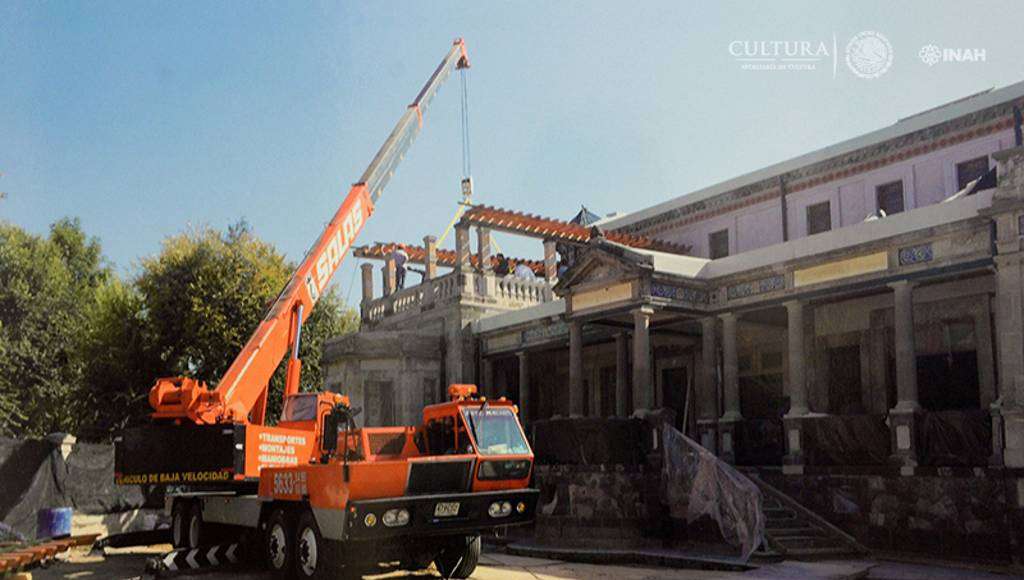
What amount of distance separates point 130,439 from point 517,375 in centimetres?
1716

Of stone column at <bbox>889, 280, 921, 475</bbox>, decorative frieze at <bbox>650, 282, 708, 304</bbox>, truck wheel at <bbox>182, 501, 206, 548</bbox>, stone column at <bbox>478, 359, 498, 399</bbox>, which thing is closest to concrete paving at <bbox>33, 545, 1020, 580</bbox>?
truck wheel at <bbox>182, 501, 206, 548</bbox>

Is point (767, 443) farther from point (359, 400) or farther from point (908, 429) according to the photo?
point (359, 400)

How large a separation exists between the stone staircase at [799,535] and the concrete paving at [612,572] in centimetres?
58

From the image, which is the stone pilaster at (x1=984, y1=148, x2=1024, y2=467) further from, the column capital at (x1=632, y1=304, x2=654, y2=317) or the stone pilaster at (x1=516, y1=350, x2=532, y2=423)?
the stone pilaster at (x1=516, y1=350, x2=532, y2=423)

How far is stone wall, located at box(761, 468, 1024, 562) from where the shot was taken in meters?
15.1

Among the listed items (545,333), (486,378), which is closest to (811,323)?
(545,333)

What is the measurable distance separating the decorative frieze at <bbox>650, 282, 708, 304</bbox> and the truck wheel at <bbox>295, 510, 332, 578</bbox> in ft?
33.3

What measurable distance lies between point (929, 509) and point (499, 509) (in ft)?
27.2

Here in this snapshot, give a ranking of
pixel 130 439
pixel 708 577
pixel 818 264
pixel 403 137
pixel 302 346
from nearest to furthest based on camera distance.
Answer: pixel 708 577 < pixel 130 439 < pixel 818 264 < pixel 403 137 < pixel 302 346

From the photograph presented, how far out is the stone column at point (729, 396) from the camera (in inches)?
806

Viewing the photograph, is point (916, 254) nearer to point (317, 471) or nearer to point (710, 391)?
point (710, 391)

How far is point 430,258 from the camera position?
29.7m

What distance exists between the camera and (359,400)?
2712 centimetres

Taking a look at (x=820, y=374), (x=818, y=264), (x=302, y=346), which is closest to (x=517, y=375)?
(x=302, y=346)
